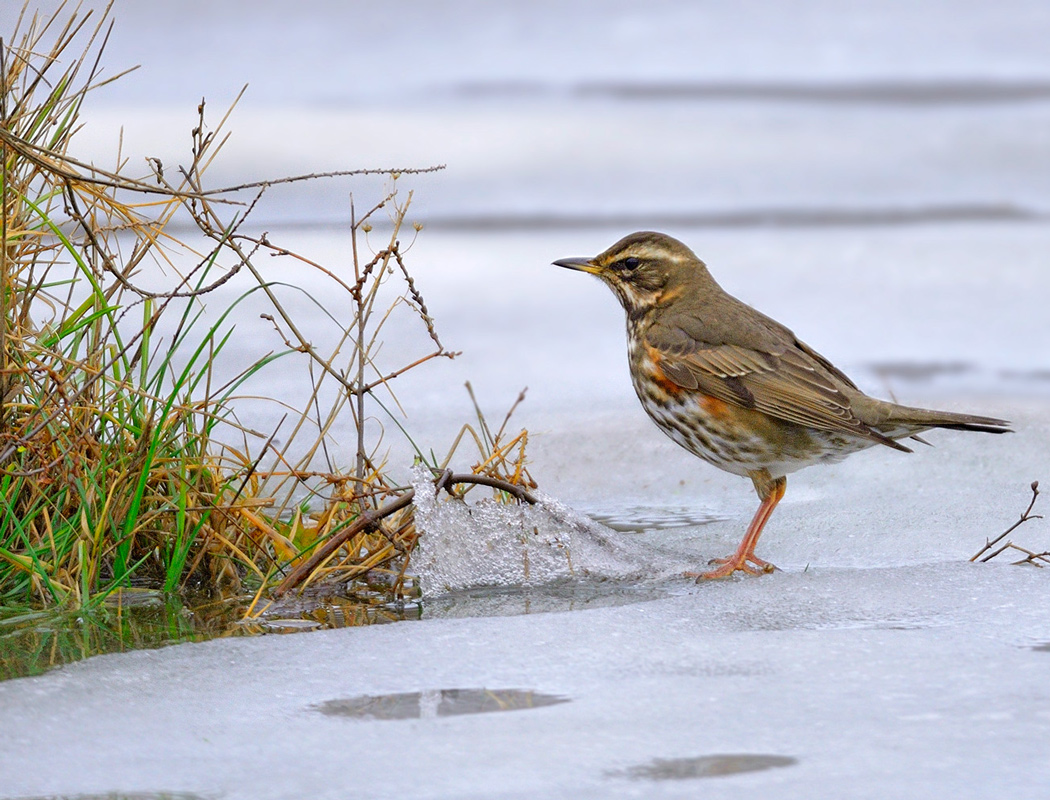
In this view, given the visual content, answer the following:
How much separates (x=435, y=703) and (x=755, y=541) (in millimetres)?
2015

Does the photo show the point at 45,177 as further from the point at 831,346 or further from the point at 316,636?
the point at 831,346

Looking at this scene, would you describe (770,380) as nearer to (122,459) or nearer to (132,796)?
(122,459)

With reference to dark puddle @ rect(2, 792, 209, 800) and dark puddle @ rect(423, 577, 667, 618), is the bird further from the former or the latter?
dark puddle @ rect(2, 792, 209, 800)

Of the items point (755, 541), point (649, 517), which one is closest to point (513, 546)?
point (755, 541)

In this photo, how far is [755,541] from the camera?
5273 millimetres

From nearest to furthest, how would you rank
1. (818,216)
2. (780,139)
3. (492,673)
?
(492,673) → (818,216) → (780,139)

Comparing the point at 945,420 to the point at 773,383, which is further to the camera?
the point at 773,383

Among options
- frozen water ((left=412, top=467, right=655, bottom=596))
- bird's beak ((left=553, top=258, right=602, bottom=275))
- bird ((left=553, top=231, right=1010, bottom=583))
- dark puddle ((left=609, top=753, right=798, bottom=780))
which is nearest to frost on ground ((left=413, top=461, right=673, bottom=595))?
frozen water ((left=412, top=467, right=655, bottom=596))

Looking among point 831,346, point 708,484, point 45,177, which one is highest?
point 45,177

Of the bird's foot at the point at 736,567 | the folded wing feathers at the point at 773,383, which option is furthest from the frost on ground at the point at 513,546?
the folded wing feathers at the point at 773,383

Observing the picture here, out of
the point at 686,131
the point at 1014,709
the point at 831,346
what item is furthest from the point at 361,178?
the point at 1014,709

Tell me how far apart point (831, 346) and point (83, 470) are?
5.15 metres

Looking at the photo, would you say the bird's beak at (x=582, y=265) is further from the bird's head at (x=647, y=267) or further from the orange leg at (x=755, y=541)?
the orange leg at (x=755, y=541)

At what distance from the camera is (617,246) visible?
20.6 ft
